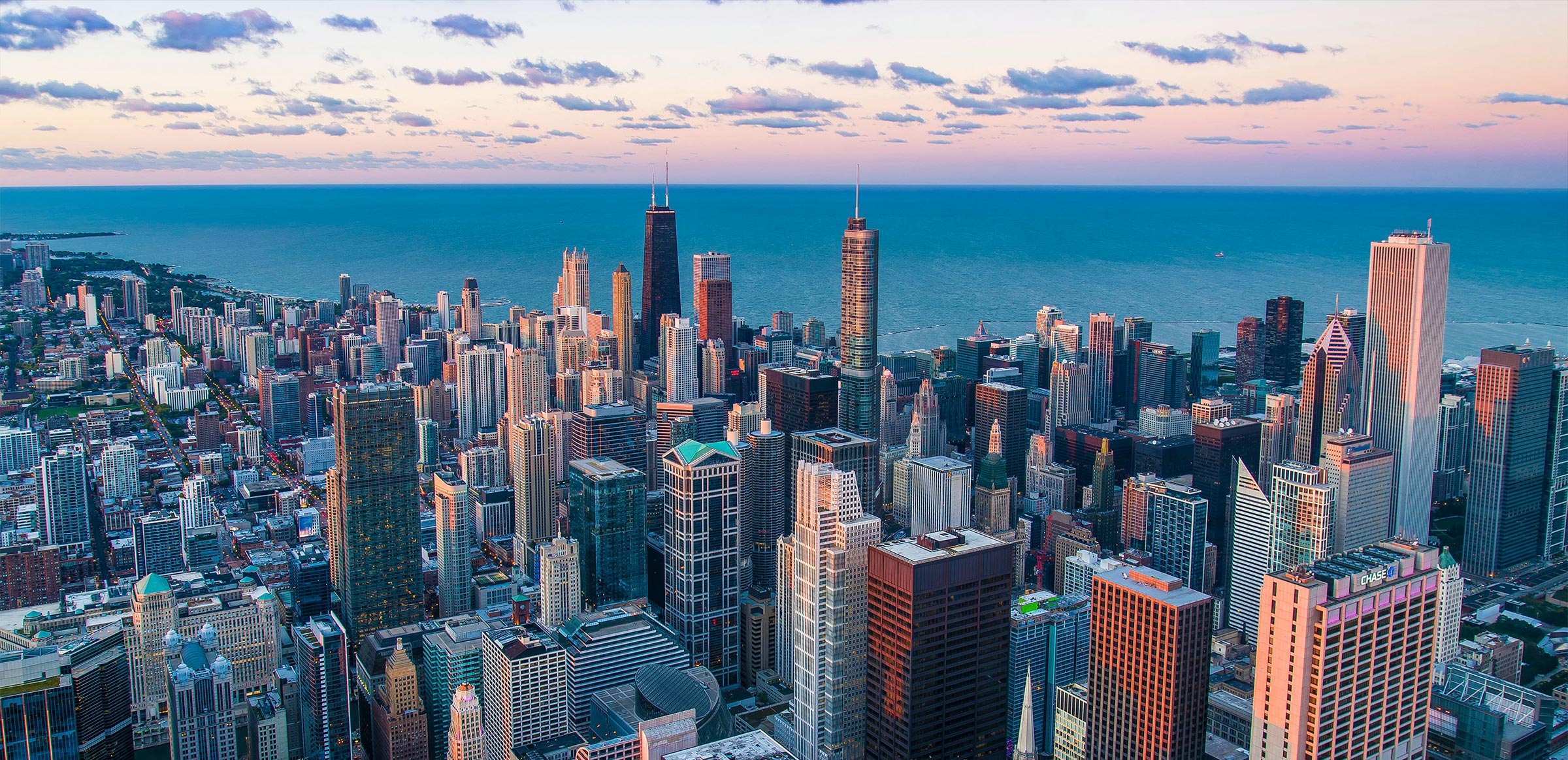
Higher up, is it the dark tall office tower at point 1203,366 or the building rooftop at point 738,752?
the dark tall office tower at point 1203,366

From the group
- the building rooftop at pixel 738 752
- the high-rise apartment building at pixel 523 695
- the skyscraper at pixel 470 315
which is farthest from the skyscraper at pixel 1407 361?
the skyscraper at pixel 470 315

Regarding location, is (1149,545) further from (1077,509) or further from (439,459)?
(439,459)

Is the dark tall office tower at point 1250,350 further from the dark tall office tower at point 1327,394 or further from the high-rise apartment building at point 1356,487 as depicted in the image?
the high-rise apartment building at point 1356,487

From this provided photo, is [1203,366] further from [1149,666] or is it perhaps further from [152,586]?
[152,586]

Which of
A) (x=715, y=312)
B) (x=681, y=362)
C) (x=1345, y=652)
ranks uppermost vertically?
(x=715, y=312)

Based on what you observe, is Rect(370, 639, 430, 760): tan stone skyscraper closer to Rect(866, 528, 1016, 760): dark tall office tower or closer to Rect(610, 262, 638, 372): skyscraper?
Rect(866, 528, 1016, 760): dark tall office tower

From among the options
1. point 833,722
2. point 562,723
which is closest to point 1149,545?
point 833,722

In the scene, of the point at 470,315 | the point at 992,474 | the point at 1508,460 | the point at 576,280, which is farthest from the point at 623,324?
the point at 1508,460
